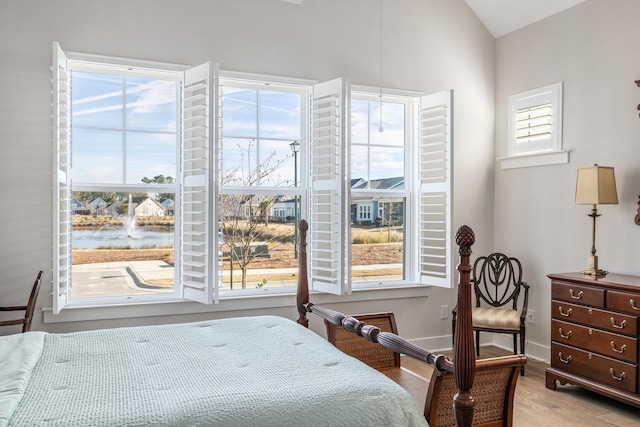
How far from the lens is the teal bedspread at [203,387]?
165 centimetres

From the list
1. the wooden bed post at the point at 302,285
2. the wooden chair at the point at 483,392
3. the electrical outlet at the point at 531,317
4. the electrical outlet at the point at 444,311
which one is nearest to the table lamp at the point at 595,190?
the electrical outlet at the point at 531,317

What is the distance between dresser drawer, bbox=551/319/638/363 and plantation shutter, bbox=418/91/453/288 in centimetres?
92

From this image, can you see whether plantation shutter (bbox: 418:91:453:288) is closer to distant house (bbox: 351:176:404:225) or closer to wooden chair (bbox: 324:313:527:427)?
distant house (bbox: 351:176:404:225)

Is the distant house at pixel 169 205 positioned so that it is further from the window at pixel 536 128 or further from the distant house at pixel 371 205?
the window at pixel 536 128

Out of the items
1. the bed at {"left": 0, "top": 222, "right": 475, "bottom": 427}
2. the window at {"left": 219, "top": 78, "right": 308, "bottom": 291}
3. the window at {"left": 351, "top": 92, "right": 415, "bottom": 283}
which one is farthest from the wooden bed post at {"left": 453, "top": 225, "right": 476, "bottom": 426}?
the window at {"left": 351, "top": 92, "right": 415, "bottom": 283}

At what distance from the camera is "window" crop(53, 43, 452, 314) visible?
371 cm

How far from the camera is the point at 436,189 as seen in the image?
4535 mm

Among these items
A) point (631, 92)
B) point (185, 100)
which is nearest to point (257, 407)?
point (185, 100)

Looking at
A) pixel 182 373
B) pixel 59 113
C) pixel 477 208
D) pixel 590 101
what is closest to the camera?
pixel 182 373

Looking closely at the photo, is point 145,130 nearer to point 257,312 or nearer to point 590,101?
point 257,312

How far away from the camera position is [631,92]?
151 inches

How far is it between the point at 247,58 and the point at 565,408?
3.33 meters

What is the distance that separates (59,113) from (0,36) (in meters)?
0.65

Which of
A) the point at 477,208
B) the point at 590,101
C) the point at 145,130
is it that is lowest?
the point at 477,208
